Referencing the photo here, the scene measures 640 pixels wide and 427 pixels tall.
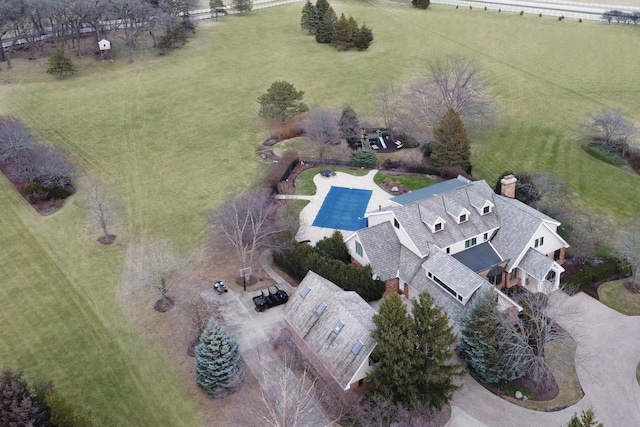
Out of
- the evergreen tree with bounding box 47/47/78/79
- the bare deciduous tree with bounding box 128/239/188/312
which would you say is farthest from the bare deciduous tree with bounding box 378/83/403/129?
the evergreen tree with bounding box 47/47/78/79

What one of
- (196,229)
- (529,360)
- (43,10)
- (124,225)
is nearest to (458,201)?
(529,360)

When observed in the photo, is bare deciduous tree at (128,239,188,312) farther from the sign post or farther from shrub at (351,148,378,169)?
shrub at (351,148,378,169)

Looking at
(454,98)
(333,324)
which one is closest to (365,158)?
(454,98)

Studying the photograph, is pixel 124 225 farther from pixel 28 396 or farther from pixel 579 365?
pixel 579 365

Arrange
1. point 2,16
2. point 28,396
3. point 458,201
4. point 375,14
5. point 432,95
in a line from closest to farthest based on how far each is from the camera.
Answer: point 28,396
point 458,201
point 432,95
point 2,16
point 375,14

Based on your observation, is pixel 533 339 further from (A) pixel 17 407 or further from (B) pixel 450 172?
(A) pixel 17 407
